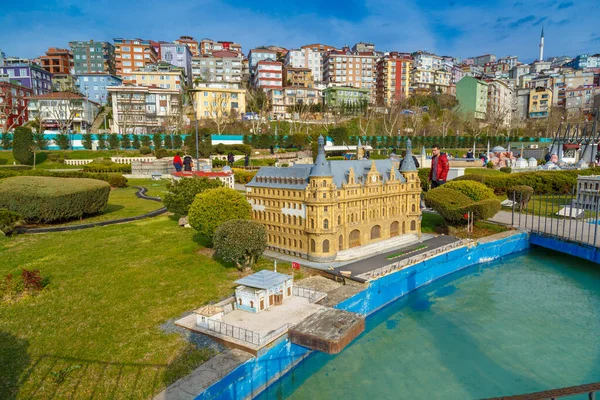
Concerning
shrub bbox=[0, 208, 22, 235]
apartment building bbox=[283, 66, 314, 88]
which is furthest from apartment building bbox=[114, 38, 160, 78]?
shrub bbox=[0, 208, 22, 235]

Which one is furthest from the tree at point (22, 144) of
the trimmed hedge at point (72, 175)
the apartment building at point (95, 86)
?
the apartment building at point (95, 86)

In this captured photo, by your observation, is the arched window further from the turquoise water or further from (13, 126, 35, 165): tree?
(13, 126, 35, 165): tree

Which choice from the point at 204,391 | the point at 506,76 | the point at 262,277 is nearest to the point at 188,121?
the point at 262,277

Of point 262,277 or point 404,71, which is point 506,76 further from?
point 262,277

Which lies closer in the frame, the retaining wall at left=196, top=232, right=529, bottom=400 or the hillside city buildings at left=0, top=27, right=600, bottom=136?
the retaining wall at left=196, top=232, right=529, bottom=400

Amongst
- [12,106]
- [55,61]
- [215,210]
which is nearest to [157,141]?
[12,106]

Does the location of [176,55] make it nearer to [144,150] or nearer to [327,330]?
[144,150]
